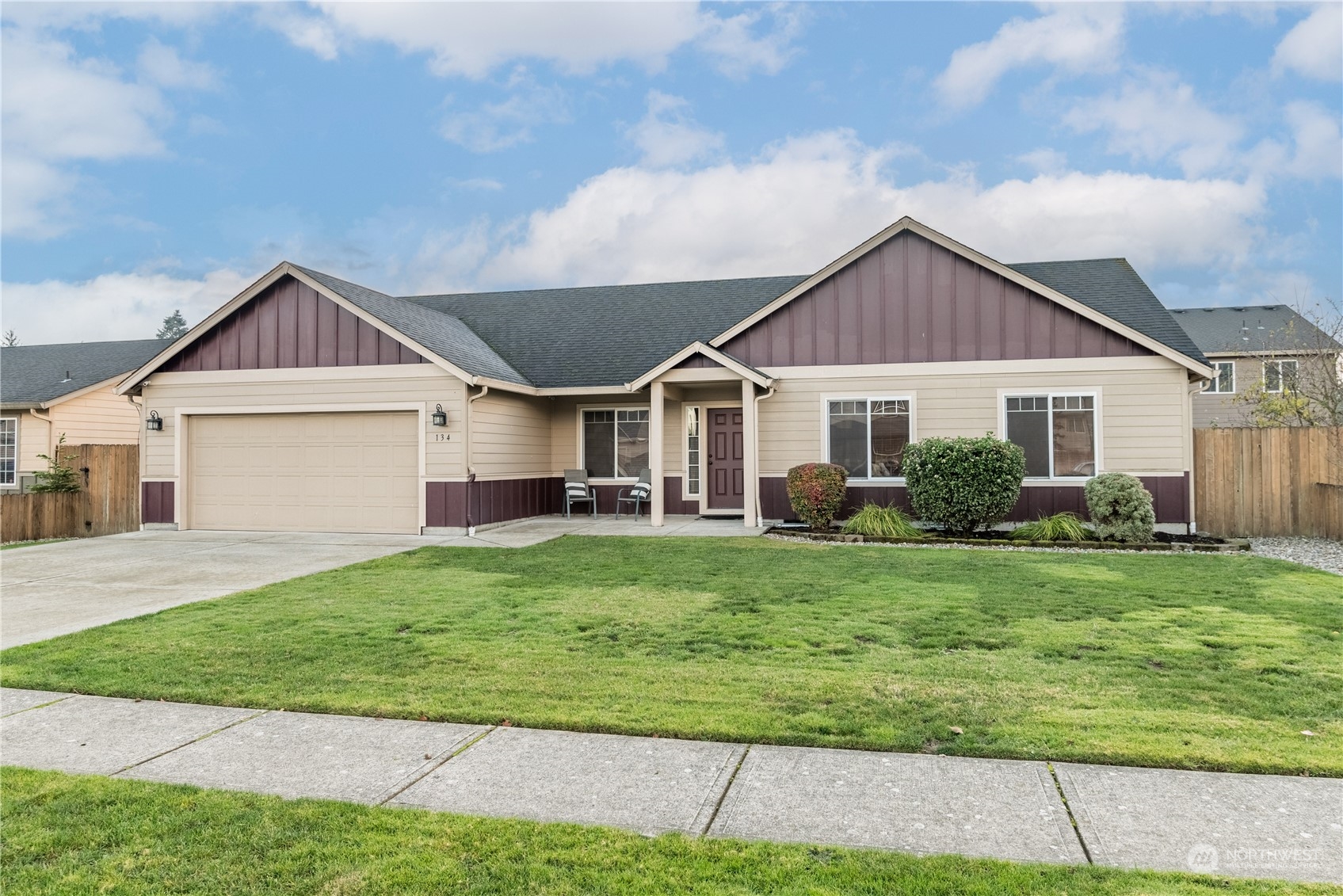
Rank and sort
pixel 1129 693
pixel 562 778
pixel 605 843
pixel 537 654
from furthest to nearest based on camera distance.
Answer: pixel 537 654, pixel 1129 693, pixel 562 778, pixel 605 843

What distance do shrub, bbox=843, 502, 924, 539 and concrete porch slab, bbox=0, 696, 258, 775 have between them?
9.35m

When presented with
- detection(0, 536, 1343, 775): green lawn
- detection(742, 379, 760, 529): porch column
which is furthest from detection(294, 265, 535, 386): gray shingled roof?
detection(0, 536, 1343, 775): green lawn

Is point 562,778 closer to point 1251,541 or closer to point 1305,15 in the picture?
point 1251,541

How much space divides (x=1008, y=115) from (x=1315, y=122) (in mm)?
5907

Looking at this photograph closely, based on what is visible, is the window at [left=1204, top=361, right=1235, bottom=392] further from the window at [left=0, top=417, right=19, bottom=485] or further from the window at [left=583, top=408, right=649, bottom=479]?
the window at [left=0, top=417, right=19, bottom=485]

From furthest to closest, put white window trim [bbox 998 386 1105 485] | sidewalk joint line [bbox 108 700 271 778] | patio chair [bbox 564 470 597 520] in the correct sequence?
patio chair [bbox 564 470 597 520] < white window trim [bbox 998 386 1105 485] < sidewalk joint line [bbox 108 700 271 778]

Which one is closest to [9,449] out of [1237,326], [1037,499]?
[1037,499]

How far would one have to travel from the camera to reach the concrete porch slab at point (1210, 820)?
112 inches

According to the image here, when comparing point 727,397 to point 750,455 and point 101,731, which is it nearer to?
point 750,455

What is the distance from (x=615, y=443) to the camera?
661 inches

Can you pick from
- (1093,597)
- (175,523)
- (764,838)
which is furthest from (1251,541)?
(175,523)

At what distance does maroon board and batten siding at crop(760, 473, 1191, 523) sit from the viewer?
13.0m

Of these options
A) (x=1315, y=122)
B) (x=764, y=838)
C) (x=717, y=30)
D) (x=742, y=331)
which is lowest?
(x=764, y=838)

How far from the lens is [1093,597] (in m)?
7.61
